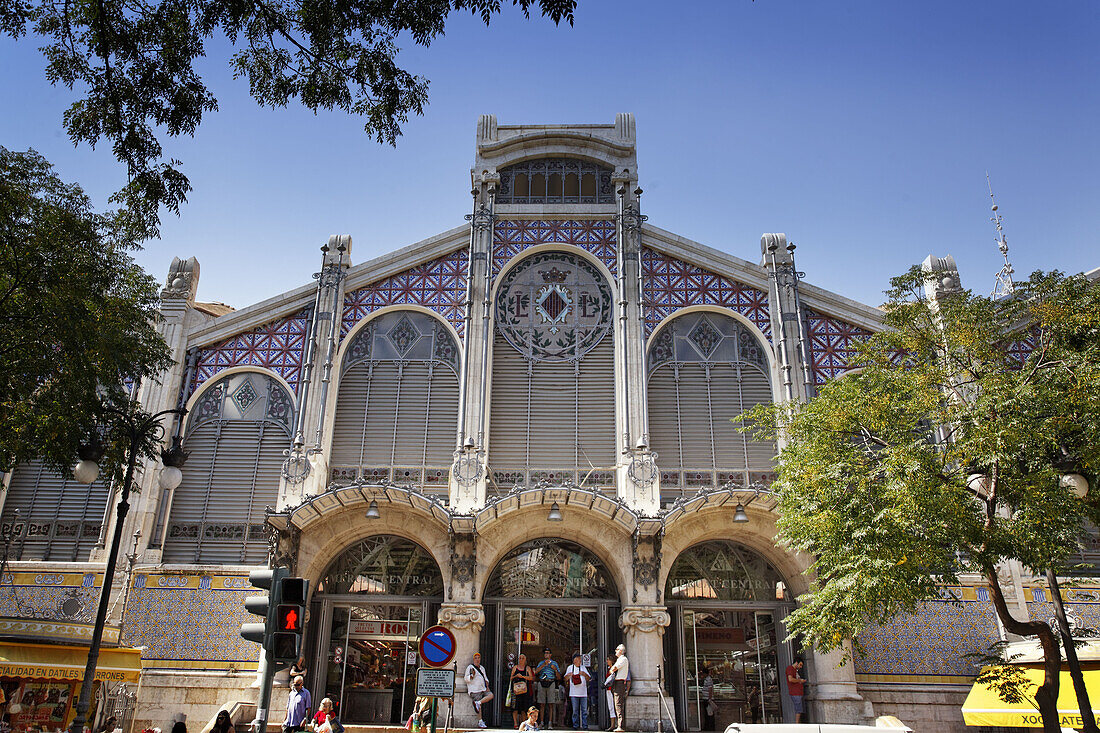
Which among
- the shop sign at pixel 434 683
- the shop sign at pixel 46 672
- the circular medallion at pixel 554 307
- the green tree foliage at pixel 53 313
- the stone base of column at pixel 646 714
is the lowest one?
the stone base of column at pixel 646 714

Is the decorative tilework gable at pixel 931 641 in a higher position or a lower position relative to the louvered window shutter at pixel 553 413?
lower

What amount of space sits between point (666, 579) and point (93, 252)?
12.8 m

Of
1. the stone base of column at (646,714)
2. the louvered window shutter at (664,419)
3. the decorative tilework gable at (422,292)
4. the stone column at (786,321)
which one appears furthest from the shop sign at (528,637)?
the stone column at (786,321)

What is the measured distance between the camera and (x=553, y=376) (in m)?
20.5

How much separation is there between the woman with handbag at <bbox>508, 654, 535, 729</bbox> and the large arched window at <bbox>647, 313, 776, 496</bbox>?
5.09m

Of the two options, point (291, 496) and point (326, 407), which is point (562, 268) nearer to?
point (326, 407)

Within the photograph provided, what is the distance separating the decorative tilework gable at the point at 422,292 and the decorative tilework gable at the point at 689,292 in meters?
4.69

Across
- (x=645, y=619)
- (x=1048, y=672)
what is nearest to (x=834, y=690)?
(x=645, y=619)

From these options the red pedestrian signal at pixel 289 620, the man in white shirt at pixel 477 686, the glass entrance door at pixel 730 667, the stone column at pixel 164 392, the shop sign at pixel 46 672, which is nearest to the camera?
the red pedestrian signal at pixel 289 620

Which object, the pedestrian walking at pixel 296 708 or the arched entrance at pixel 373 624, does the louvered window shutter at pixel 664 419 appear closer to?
the arched entrance at pixel 373 624

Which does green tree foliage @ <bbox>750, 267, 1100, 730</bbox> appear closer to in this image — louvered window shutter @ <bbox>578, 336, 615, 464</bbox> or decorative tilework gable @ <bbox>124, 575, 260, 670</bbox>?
louvered window shutter @ <bbox>578, 336, 615, 464</bbox>

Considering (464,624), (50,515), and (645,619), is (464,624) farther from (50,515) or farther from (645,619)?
(50,515)

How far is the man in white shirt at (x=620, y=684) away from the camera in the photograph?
53.2ft

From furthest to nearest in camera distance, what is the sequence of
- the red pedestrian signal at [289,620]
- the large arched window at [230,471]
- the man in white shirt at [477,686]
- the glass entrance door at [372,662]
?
1. the large arched window at [230,471]
2. the glass entrance door at [372,662]
3. the man in white shirt at [477,686]
4. the red pedestrian signal at [289,620]
